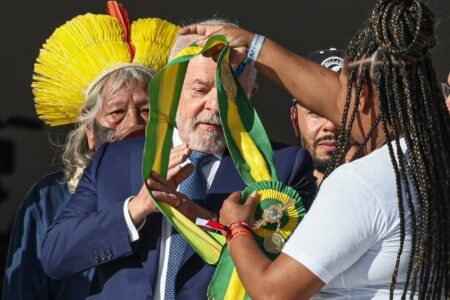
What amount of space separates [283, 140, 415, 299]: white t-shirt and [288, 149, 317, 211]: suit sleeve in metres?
0.81

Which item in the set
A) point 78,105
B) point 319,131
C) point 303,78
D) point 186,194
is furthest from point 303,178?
point 78,105

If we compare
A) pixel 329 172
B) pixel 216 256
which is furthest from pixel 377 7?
pixel 216 256

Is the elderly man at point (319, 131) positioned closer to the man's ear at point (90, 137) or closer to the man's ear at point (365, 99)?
the man's ear at point (90, 137)

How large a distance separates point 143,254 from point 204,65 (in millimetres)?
606

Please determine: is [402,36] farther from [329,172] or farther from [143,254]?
[143,254]

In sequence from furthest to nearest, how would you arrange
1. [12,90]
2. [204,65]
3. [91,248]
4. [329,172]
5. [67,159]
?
[12,90]
[67,159]
[204,65]
[91,248]
[329,172]

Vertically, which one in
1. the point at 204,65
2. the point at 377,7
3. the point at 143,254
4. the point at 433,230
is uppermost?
the point at 377,7

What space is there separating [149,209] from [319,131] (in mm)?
1315

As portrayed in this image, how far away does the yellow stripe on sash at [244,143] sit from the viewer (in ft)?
9.90

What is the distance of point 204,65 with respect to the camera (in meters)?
3.39

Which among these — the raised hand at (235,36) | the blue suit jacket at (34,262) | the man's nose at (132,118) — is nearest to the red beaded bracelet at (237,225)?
the raised hand at (235,36)

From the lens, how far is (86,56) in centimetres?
421

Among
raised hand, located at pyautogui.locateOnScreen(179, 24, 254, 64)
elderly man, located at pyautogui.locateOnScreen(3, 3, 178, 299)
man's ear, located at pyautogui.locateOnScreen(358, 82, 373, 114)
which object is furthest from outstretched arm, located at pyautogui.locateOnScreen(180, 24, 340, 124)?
elderly man, located at pyautogui.locateOnScreen(3, 3, 178, 299)

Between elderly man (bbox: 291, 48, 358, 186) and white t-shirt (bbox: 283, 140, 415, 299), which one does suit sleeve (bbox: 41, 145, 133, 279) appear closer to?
white t-shirt (bbox: 283, 140, 415, 299)
